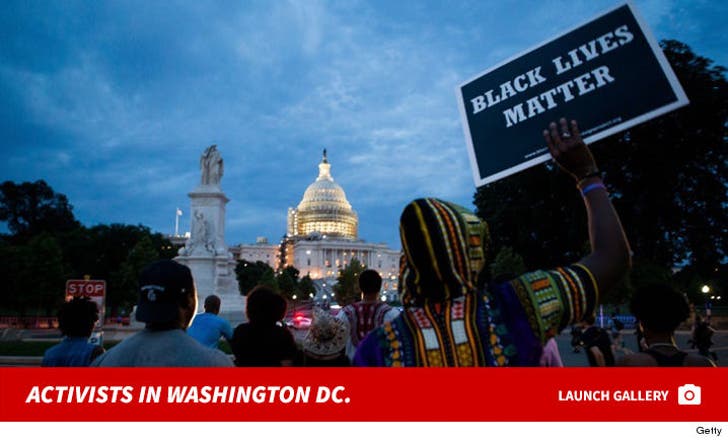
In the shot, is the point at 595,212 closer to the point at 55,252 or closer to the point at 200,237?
the point at 200,237

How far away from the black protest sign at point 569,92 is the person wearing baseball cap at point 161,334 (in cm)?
191

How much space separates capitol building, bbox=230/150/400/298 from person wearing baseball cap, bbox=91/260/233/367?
477 feet

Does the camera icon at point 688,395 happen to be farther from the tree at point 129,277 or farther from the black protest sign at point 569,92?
the tree at point 129,277

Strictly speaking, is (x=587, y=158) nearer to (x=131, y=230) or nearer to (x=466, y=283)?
(x=466, y=283)

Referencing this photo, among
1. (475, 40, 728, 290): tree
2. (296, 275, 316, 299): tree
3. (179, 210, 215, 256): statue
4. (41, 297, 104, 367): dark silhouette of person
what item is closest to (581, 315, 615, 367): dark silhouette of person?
(41, 297, 104, 367): dark silhouette of person

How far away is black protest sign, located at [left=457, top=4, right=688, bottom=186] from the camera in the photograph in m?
2.93

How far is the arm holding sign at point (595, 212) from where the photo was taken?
90.8 inches

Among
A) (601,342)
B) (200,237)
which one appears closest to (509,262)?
(200,237)

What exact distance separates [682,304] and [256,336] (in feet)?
12.1

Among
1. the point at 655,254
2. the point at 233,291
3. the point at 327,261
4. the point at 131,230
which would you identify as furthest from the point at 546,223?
the point at 327,261

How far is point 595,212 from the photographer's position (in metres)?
2.49

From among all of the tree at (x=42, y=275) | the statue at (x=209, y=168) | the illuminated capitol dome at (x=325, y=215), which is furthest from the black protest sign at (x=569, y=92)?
the illuminated capitol dome at (x=325, y=215)

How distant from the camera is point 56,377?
12.2 ft

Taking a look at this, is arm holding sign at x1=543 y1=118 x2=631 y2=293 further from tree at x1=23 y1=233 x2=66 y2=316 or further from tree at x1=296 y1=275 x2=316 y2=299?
tree at x1=296 y1=275 x2=316 y2=299
